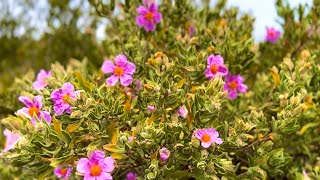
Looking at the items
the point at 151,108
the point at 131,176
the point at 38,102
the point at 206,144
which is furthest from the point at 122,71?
the point at 206,144

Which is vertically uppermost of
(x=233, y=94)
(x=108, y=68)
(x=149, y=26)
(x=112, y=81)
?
(x=149, y=26)

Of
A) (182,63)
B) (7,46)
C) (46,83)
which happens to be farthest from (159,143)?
(7,46)

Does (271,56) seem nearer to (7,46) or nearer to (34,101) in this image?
(34,101)

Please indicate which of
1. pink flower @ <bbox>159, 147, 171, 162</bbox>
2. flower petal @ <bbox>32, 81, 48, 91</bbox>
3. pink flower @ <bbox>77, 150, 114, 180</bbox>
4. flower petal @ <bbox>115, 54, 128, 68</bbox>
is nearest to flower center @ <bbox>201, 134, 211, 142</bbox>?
pink flower @ <bbox>159, 147, 171, 162</bbox>

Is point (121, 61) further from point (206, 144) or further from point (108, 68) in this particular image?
point (206, 144)

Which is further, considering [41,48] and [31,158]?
[41,48]

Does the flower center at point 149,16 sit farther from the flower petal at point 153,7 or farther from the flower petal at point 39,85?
the flower petal at point 39,85

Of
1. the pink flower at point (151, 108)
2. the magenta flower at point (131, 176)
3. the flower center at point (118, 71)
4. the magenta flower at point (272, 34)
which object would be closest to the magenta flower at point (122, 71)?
the flower center at point (118, 71)
